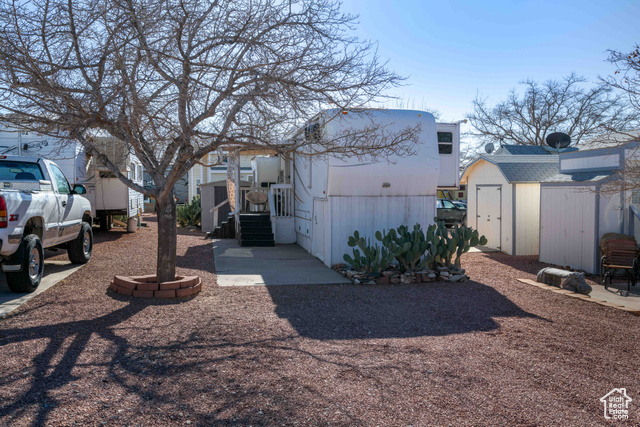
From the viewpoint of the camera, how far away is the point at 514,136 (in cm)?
3269

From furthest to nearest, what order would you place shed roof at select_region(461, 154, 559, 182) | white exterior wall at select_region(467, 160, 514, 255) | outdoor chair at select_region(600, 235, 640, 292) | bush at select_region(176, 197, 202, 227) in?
1. bush at select_region(176, 197, 202, 227)
2. white exterior wall at select_region(467, 160, 514, 255)
3. shed roof at select_region(461, 154, 559, 182)
4. outdoor chair at select_region(600, 235, 640, 292)

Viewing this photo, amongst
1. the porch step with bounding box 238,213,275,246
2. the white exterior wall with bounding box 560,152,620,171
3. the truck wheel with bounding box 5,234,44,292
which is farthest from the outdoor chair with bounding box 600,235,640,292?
the truck wheel with bounding box 5,234,44,292

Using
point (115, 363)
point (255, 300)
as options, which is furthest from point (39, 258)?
point (115, 363)

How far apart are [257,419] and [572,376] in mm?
2870

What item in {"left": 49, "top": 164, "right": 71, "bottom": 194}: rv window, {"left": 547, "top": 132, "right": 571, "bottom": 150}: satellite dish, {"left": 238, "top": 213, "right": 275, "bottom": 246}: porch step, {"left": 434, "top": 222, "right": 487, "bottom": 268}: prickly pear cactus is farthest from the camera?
{"left": 547, "top": 132, "right": 571, "bottom": 150}: satellite dish

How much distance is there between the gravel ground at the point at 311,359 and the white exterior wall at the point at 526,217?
6234 mm

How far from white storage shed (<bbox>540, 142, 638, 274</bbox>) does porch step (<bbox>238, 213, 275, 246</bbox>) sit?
24.0 ft

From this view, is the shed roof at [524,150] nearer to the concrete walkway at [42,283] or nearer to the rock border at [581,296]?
the rock border at [581,296]

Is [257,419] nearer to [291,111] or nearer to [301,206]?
[291,111]

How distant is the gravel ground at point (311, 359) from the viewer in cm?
366

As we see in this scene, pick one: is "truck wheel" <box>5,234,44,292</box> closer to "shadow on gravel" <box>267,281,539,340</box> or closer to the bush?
"shadow on gravel" <box>267,281,539,340</box>

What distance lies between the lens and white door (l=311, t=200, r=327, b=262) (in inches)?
444

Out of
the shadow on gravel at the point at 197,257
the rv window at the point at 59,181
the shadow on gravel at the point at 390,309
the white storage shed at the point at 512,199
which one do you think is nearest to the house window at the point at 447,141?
the white storage shed at the point at 512,199

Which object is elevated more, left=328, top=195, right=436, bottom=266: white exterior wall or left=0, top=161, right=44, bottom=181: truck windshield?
left=0, top=161, right=44, bottom=181: truck windshield
